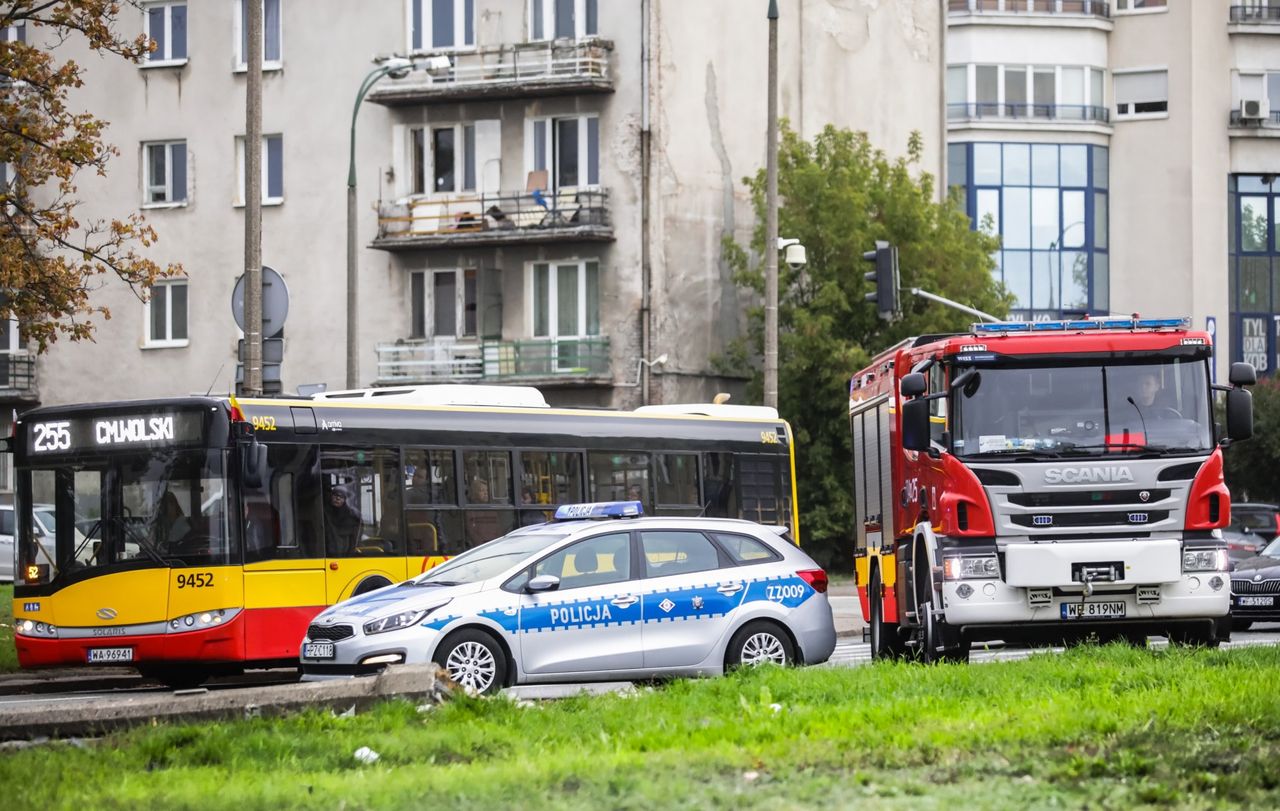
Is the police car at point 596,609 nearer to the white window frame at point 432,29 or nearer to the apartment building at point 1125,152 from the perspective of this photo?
the white window frame at point 432,29

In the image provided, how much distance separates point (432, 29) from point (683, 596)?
98.7 feet

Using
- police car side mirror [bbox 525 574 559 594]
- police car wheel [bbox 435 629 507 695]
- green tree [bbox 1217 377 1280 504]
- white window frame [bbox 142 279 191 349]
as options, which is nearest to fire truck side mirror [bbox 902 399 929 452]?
police car side mirror [bbox 525 574 559 594]

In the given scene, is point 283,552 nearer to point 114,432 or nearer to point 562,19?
point 114,432

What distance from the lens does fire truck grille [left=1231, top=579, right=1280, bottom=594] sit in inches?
1016

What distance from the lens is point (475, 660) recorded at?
51.7 feet

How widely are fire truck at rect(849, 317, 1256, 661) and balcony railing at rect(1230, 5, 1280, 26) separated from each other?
2057 inches

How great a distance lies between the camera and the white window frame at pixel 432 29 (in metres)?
44.0

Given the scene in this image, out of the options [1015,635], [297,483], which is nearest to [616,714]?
[1015,635]

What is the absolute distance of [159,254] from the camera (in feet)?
155

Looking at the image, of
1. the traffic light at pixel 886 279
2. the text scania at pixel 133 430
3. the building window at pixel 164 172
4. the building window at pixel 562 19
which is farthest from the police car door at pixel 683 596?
the building window at pixel 164 172

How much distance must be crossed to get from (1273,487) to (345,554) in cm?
4449

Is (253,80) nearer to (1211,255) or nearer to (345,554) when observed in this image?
(345,554)

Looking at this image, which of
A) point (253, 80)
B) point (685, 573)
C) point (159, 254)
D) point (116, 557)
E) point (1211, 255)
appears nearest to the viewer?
point (685, 573)

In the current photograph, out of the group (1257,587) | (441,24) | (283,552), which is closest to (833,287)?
(441,24)
